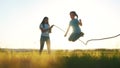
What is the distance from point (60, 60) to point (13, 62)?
1131mm

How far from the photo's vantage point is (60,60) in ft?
34.2

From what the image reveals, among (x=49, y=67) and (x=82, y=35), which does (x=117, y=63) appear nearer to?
(x=49, y=67)

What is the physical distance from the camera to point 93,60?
1062 cm

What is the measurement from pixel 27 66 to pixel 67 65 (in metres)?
0.94

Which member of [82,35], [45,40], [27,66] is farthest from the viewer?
[45,40]

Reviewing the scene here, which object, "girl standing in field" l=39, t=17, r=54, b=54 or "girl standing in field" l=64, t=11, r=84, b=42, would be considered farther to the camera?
"girl standing in field" l=39, t=17, r=54, b=54

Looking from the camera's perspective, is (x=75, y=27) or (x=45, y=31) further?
(x=45, y=31)

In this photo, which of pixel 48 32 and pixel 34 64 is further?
pixel 48 32

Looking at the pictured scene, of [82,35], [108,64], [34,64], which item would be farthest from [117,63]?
[82,35]

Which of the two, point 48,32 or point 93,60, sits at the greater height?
point 48,32

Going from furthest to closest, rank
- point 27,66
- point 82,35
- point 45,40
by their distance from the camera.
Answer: point 45,40 → point 82,35 → point 27,66

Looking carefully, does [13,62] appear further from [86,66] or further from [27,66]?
[86,66]

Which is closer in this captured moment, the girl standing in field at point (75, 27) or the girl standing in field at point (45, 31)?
the girl standing in field at point (75, 27)

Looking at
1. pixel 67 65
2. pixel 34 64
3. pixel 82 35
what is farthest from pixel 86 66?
pixel 82 35
